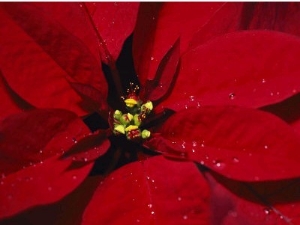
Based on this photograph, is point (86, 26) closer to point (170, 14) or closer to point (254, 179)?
point (170, 14)

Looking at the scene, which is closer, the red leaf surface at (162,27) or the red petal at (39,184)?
the red petal at (39,184)

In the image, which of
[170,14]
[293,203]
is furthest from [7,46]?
[293,203]

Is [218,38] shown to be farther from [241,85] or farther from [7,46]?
[7,46]

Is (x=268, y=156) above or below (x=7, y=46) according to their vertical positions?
below

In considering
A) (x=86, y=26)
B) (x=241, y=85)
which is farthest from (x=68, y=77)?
(x=241, y=85)

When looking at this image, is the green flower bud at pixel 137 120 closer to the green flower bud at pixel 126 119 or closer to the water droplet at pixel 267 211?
the green flower bud at pixel 126 119

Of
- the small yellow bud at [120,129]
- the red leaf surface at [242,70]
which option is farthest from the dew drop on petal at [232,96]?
the small yellow bud at [120,129]

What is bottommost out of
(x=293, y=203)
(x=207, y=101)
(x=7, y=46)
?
(x=293, y=203)
